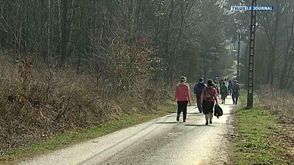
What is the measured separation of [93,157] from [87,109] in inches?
241

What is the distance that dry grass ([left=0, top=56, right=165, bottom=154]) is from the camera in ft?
34.4

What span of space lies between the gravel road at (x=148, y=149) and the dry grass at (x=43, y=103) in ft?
5.22

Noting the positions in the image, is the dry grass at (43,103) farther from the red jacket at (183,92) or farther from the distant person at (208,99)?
the distant person at (208,99)

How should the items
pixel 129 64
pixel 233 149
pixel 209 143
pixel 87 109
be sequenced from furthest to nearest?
pixel 129 64 < pixel 87 109 < pixel 209 143 < pixel 233 149

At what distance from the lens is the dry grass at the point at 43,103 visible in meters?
10.5

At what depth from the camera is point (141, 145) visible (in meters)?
10.2

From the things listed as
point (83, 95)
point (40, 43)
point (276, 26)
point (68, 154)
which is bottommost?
point (68, 154)

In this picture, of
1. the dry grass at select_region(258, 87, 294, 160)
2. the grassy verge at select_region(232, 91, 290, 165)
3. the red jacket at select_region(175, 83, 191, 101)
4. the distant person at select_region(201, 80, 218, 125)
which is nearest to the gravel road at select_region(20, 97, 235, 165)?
the grassy verge at select_region(232, 91, 290, 165)

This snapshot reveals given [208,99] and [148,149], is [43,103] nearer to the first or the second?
[148,149]

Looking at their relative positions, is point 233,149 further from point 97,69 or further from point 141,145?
point 97,69

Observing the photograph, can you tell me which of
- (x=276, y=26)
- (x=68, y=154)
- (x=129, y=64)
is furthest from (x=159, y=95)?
(x=276, y=26)

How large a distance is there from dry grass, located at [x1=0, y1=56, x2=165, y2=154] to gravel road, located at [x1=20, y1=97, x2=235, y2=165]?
1591 millimetres

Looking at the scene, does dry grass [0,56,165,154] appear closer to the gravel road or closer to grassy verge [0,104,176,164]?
grassy verge [0,104,176,164]

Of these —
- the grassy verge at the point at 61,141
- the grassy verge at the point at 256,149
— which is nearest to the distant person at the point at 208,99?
the grassy verge at the point at 256,149
